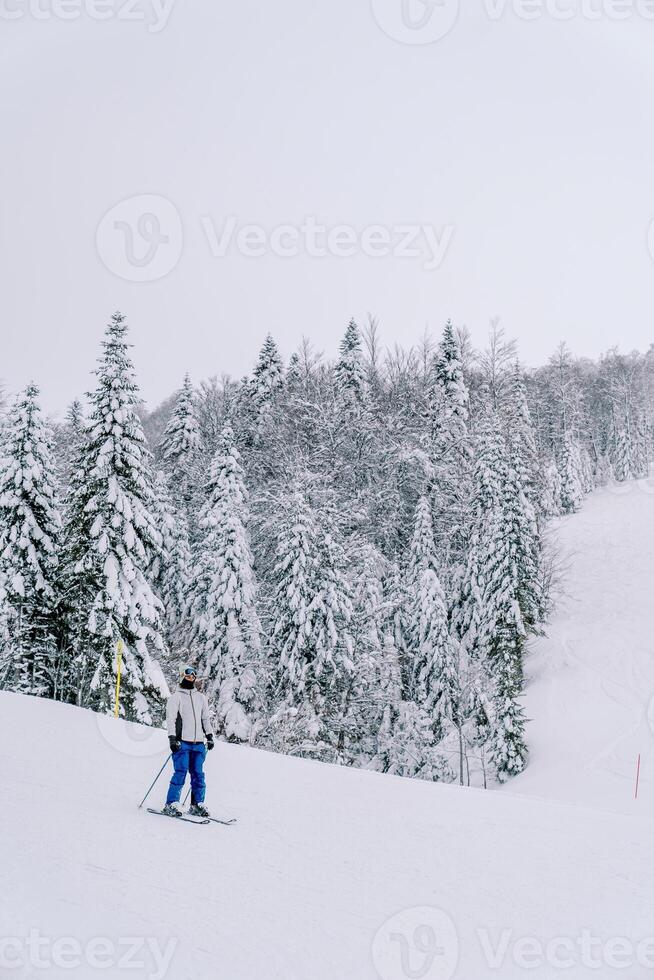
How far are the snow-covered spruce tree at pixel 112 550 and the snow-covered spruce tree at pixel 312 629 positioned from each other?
23.7ft

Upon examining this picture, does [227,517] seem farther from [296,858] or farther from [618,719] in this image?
[296,858]

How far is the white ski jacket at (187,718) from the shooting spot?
7.84 meters

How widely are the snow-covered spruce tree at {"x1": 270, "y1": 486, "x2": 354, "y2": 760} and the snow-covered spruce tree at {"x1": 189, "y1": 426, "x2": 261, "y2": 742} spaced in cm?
111

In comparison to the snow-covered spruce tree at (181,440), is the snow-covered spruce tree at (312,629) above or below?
below

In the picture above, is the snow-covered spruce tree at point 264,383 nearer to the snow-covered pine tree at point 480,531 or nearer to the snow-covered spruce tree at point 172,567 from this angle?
the snow-covered spruce tree at point 172,567

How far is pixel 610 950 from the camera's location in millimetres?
5461

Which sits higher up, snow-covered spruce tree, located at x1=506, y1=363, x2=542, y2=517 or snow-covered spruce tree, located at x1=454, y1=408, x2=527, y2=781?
snow-covered spruce tree, located at x1=506, y1=363, x2=542, y2=517

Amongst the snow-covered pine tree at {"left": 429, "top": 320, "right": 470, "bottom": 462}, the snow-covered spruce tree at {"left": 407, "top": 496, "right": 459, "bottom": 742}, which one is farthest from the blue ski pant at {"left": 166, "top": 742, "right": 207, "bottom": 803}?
the snow-covered pine tree at {"left": 429, "top": 320, "right": 470, "bottom": 462}

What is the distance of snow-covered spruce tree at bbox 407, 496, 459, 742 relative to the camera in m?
32.2

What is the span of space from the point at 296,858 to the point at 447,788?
15.7 feet
